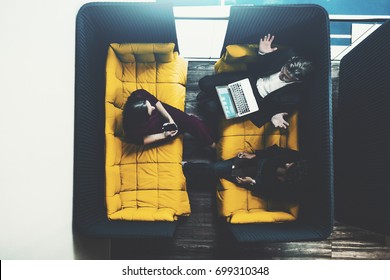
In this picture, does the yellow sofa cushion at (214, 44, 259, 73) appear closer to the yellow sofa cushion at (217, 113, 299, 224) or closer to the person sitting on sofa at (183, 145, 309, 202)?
the yellow sofa cushion at (217, 113, 299, 224)

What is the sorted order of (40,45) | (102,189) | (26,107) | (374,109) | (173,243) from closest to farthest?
(26,107) < (40,45) < (374,109) < (102,189) < (173,243)

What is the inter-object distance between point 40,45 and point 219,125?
1.29 meters

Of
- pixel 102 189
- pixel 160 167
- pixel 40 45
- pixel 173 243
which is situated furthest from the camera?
pixel 173 243

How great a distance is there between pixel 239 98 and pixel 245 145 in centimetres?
37

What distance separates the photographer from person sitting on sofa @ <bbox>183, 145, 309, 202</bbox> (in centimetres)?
179

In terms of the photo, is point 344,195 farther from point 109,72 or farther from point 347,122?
point 109,72

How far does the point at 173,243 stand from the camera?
7.89ft

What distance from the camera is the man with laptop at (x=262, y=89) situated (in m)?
1.94

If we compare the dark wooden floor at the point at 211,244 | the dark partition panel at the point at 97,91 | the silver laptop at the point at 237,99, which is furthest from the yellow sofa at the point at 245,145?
the dark partition panel at the point at 97,91

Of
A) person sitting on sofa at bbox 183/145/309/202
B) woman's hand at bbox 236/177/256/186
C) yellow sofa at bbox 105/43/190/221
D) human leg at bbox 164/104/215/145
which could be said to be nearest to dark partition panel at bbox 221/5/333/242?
person sitting on sofa at bbox 183/145/309/202

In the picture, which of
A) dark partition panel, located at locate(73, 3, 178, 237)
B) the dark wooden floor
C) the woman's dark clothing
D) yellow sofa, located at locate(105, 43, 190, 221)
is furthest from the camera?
the dark wooden floor

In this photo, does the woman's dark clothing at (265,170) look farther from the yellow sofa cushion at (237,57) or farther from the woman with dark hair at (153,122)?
the yellow sofa cushion at (237,57)

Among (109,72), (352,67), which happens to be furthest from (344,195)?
(109,72)

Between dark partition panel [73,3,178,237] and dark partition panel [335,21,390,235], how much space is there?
124 cm
